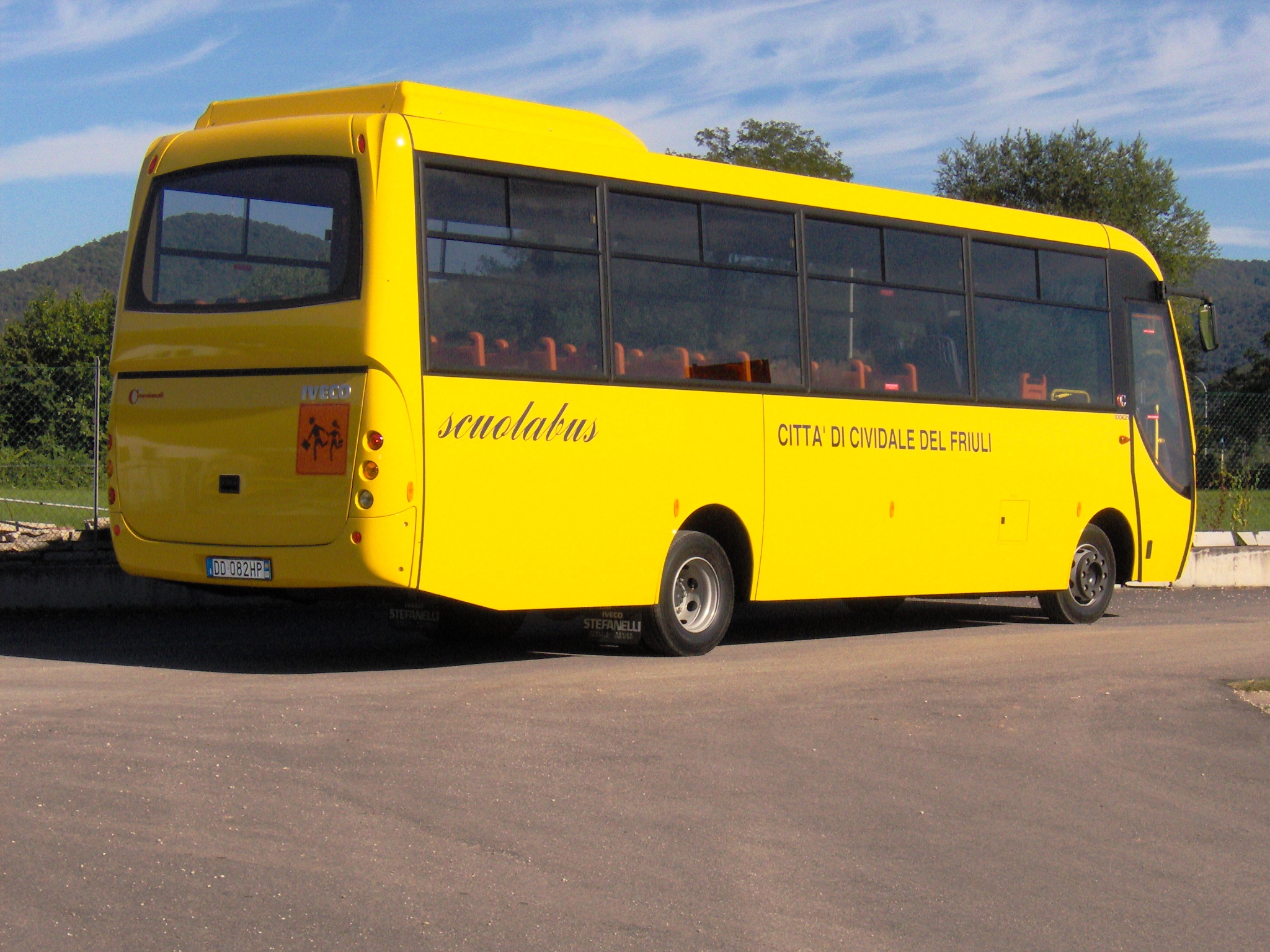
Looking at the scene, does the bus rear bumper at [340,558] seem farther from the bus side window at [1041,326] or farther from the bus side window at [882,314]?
the bus side window at [1041,326]

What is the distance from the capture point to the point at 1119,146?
235 ft

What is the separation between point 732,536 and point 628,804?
5.78m

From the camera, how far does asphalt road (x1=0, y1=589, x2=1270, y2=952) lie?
17.1ft

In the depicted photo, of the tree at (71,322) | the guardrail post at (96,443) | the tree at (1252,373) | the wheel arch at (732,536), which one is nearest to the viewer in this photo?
the wheel arch at (732,536)

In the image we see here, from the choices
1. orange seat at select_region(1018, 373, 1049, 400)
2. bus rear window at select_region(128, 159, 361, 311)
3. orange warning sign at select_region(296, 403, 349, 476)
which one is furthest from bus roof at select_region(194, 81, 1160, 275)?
orange warning sign at select_region(296, 403, 349, 476)

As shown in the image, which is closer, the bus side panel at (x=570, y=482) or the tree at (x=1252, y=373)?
the bus side panel at (x=570, y=482)

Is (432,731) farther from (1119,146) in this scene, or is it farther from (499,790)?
(1119,146)

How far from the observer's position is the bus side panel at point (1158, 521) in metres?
16.0

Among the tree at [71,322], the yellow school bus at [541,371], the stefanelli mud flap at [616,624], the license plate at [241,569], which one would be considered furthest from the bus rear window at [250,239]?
the tree at [71,322]

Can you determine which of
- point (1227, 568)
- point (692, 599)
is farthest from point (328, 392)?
point (1227, 568)

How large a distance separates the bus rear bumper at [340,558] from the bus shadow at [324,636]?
783 mm

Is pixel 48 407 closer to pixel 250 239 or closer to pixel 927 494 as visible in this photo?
pixel 250 239

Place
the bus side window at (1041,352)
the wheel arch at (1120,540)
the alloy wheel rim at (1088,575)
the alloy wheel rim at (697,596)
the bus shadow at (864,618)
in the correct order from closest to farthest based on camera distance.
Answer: the alloy wheel rim at (697,596) → the bus side window at (1041,352) → the bus shadow at (864,618) → the alloy wheel rim at (1088,575) → the wheel arch at (1120,540)

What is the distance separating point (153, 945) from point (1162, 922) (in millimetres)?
3247
